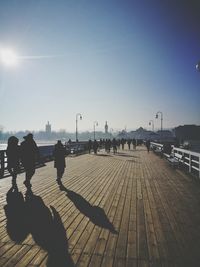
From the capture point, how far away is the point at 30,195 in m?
8.01

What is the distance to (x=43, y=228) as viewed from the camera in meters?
5.12

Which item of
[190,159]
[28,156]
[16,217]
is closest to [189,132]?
[190,159]

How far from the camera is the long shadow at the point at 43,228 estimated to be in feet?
13.0

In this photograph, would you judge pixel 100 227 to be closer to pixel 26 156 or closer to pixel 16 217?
pixel 16 217

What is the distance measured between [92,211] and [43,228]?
1.65m

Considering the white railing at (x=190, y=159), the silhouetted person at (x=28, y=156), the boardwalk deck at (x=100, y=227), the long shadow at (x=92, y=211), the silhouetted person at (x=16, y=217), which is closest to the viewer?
the boardwalk deck at (x=100, y=227)

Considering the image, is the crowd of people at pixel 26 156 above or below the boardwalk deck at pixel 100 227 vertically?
above

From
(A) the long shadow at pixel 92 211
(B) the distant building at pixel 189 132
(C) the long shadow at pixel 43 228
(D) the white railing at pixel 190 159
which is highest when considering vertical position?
(B) the distant building at pixel 189 132

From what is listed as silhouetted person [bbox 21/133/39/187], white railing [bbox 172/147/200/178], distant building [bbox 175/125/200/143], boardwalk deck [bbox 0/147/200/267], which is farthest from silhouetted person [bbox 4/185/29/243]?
distant building [bbox 175/125/200/143]

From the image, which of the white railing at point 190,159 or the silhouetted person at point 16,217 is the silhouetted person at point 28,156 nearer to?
the silhouetted person at point 16,217

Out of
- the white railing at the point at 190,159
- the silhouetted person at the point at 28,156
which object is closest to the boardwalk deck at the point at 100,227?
the silhouetted person at the point at 28,156

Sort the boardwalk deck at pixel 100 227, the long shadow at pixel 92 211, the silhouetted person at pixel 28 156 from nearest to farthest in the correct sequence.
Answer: the boardwalk deck at pixel 100 227
the long shadow at pixel 92 211
the silhouetted person at pixel 28 156

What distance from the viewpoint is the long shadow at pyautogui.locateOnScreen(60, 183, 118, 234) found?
5.42m

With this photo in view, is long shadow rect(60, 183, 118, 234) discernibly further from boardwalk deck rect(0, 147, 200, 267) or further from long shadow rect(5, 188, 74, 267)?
long shadow rect(5, 188, 74, 267)
